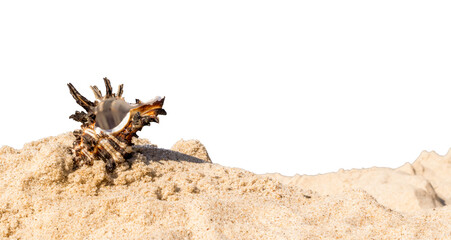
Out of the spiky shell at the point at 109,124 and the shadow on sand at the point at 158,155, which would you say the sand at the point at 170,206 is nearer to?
the shadow on sand at the point at 158,155

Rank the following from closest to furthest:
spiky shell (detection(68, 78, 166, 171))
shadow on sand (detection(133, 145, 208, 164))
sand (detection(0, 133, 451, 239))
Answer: sand (detection(0, 133, 451, 239)), spiky shell (detection(68, 78, 166, 171)), shadow on sand (detection(133, 145, 208, 164))

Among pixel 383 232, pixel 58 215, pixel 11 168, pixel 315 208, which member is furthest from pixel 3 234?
pixel 383 232

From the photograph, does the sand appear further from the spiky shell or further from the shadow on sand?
the spiky shell

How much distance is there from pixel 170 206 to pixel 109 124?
145 centimetres

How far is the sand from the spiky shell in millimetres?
145

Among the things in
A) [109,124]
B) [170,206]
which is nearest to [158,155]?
[109,124]

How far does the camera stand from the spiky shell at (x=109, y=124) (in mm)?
4836

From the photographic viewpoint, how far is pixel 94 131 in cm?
492

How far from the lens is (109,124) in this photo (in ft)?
17.2

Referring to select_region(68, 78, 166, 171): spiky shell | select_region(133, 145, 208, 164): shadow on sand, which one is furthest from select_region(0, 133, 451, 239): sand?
select_region(68, 78, 166, 171): spiky shell

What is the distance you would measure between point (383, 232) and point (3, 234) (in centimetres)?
358

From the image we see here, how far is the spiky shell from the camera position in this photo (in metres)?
4.84

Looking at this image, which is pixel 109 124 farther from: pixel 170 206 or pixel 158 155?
pixel 170 206

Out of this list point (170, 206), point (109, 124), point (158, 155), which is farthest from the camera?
point (158, 155)
